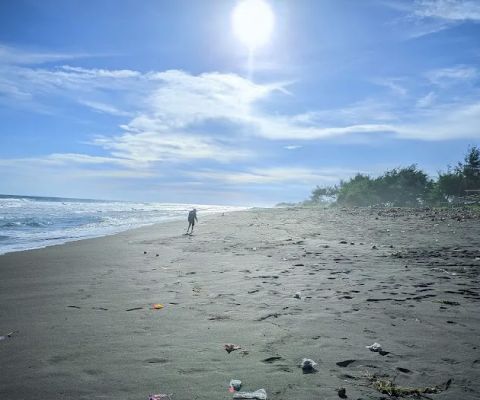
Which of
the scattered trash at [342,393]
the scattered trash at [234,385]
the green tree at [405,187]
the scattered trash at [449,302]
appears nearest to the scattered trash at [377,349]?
the scattered trash at [342,393]

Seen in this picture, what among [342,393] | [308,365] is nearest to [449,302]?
[308,365]

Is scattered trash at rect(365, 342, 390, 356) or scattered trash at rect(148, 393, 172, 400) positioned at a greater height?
scattered trash at rect(365, 342, 390, 356)

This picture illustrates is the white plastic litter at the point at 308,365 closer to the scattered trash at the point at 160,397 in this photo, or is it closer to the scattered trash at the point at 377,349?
the scattered trash at the point at 377,349

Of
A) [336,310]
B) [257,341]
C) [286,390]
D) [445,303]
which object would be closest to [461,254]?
[445,303]

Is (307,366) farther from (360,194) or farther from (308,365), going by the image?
(360,194)

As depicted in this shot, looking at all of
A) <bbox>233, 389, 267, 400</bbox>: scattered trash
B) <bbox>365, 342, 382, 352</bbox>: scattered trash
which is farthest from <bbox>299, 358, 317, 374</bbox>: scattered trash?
<bbox>365, 342, 382, 352</bbox>: scattered trash

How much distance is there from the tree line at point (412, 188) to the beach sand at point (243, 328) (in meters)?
41.7

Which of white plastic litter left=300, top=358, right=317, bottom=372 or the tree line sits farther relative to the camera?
the tree line

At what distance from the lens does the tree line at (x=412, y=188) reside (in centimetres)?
5134

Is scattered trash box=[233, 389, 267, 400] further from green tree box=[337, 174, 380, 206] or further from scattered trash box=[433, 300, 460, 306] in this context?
green tree box=[337, 174, 380, 206]

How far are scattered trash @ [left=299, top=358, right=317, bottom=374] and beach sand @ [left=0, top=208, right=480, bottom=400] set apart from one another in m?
0.06

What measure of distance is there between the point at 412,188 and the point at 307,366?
222ft

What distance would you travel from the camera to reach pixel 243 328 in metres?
4.88

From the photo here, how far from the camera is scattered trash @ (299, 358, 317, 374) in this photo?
3595 millimetres
